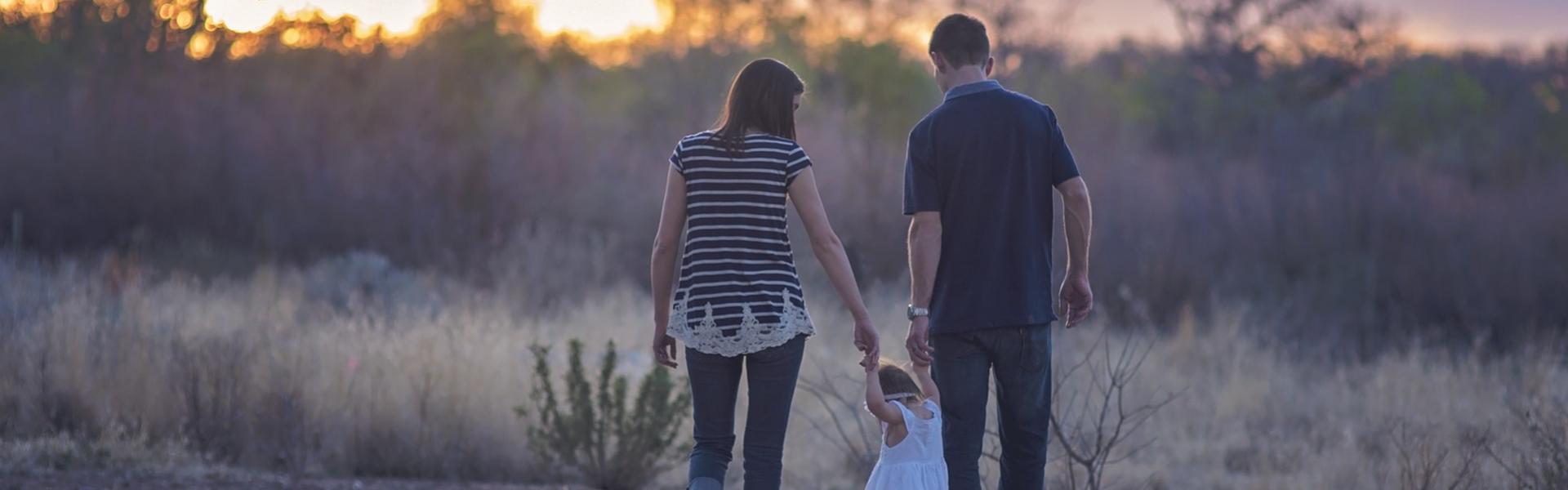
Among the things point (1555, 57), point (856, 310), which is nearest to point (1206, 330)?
point (856, 310)

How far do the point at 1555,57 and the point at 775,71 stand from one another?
150ft

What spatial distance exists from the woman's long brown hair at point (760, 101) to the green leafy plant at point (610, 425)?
2.73 meters

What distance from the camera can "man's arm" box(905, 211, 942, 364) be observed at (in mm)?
4020

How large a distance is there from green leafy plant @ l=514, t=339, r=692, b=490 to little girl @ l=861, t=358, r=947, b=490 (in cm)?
246

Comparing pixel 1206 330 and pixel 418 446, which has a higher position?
pixel 1206 330

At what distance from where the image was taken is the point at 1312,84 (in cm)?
2855

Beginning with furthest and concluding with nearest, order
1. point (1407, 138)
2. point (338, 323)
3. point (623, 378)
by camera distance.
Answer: point (1407, 138) < point (338, 323) < point (623, 378)

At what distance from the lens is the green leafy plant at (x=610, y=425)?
21.3 ft

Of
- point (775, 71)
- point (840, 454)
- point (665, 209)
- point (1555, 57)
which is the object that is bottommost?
point (840, 454)

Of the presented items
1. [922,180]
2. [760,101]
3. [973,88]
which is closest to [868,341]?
[922,180]

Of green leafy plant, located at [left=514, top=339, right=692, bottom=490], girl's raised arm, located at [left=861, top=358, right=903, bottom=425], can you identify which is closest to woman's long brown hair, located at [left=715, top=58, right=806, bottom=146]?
girl's raised arm, located at [left=861, top=358, right=903, bottom=425]

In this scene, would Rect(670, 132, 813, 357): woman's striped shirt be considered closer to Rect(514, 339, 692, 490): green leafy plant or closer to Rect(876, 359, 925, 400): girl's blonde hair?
Rect(876, 359, 925, 400): girl's blonde hair

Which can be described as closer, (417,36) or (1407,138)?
(417,36)

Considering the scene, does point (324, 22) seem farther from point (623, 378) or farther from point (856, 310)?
point (856, 310)
